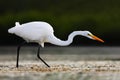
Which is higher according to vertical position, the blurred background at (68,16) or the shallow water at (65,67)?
the blurred background at (68,16)

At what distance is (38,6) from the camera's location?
43062 mm

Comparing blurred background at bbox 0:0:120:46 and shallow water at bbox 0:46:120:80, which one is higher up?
blurred background at bbox 0:0:120:46

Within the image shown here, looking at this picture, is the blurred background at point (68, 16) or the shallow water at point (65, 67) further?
the blurred background at point (68, 16)

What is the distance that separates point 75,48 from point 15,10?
12483 mm

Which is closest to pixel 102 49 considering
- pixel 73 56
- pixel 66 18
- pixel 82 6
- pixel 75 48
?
pixel 75 48

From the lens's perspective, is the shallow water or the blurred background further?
the blurred background

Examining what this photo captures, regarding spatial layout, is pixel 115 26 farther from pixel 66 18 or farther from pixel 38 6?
pixel 38 6

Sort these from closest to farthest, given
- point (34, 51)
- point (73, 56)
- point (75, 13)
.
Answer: point (73, 56) < point (34, 51) < point (75, 13)

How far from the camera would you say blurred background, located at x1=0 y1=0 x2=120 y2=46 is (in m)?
31.6

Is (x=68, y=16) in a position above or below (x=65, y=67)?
above

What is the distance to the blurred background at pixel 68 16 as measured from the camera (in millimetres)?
31634

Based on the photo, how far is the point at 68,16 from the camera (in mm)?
37875

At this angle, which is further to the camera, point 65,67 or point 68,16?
point 68,16

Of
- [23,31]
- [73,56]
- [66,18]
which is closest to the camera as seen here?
[23,31]
